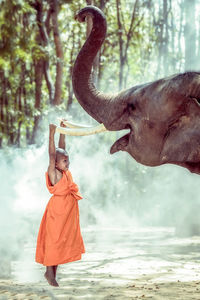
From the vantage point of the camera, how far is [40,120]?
16.5 metres

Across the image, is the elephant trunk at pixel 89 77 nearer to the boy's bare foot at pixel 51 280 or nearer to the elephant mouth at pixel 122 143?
the elephant mouth at pixel 122 143

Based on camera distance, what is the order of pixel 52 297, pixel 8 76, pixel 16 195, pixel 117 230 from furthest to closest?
pixel 8 76 < pixel 117 230 < pixel 16 195 < pixel 52 297

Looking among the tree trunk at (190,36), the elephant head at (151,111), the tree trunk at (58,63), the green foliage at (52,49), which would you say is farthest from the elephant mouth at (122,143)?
the tree trunk at (58,63)

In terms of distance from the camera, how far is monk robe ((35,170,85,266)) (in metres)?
4.96

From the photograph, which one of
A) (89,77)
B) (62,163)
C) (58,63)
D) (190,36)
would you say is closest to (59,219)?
(62,163)

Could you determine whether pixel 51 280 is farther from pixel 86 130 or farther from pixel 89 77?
pixel 89 77

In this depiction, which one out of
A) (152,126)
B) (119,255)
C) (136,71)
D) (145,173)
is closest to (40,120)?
(145,173)

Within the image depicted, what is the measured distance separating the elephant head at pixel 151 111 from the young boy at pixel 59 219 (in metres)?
0.96

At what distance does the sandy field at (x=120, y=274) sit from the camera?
581 cm

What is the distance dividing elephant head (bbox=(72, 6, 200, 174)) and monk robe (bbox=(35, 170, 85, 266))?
3.24 ft

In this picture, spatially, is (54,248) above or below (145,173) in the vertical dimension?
above

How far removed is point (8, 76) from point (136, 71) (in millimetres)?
8096

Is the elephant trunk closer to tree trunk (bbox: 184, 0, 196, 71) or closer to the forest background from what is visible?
the forest background

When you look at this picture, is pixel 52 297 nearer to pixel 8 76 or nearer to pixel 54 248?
pixel 54 248
